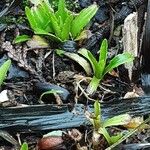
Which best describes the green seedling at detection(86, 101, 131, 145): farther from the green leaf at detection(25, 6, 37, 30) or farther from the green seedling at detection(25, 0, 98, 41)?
the green leaf at detection(25, 6, 37, 30)

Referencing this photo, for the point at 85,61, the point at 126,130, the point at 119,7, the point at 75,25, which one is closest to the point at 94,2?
the point at 119,7

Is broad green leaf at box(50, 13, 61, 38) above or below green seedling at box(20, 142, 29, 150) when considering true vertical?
above

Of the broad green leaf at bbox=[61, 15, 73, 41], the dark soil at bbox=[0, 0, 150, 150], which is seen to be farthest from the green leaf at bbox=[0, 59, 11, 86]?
the broad green leaf at bbox=[61, 15, 73, 41]

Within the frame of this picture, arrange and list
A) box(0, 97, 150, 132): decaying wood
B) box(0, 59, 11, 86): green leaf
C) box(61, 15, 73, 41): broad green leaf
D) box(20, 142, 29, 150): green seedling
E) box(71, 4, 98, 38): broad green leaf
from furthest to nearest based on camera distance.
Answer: box(71, 4, 98, 38): broad green leaf, box(61, 15, 73, 41): broad green leaf, box(0, 59, 11, 86): green leaf, box(0, 97, 150, 132): decaying wood, box(20, 142, 29, 150): green seedling

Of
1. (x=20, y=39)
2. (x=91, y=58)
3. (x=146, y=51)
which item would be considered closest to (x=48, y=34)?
(x=20, y=39)

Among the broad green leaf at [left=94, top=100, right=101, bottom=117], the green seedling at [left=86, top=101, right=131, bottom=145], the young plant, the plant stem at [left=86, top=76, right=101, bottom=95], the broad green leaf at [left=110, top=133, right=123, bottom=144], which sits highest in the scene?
the young plant

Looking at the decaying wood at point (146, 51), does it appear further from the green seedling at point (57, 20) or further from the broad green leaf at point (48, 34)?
the broad green leaf at point (48, 34)

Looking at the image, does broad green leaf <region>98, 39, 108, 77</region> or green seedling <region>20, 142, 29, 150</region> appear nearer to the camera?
green seedling <region>20, 142, 29, 150</region>
